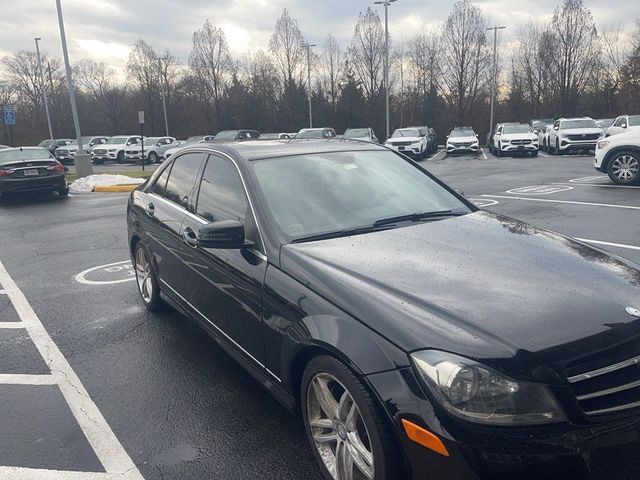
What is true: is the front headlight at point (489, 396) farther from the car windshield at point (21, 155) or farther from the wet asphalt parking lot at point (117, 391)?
the car windshield at point (21, 155)

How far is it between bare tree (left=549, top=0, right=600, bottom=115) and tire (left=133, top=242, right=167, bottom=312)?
53.6m

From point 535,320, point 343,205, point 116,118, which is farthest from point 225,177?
point 116,118

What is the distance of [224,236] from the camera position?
3.13 metres

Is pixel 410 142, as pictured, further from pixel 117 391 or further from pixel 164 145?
pixel 117 391

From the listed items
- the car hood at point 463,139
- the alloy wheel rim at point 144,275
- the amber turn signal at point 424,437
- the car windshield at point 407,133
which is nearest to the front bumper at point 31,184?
the alloy wheel rim at point 144,275

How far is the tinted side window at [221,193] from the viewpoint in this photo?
138 inches

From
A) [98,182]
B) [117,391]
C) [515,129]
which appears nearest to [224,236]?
[117,391]

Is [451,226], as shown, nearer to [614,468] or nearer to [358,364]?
[358,364]

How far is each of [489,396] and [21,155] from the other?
16.1 metres

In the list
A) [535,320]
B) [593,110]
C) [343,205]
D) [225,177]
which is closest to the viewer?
[535,320]

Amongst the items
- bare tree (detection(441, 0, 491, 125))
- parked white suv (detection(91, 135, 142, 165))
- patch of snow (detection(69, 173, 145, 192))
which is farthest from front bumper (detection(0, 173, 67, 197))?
bare tree (detection(441, 0, 491, 125))

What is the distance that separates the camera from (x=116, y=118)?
6569 cm

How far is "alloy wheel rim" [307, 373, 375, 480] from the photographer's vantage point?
93.7 inches

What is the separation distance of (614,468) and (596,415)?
0.21 meters
